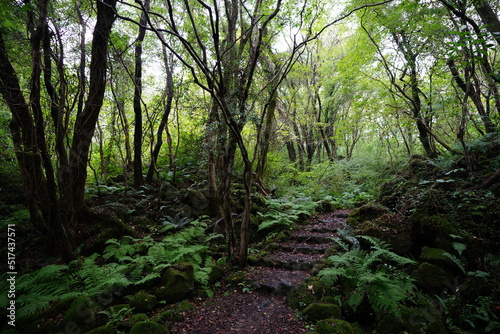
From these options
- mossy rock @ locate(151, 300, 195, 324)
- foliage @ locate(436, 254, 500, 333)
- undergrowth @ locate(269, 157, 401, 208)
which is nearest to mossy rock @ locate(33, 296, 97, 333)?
mossy rock @ locate(151, 300, 195, 324)

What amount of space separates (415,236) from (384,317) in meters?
1.98

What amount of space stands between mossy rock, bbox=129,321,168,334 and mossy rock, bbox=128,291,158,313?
70cm

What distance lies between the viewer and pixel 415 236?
176 inches

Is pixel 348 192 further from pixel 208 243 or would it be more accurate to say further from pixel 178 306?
pixel 178 306

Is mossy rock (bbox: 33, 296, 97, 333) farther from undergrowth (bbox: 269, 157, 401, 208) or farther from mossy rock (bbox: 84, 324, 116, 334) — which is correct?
undergrowth (bbox: 269, 157, 401, 208)

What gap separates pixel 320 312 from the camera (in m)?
3.46

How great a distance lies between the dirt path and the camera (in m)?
3.46

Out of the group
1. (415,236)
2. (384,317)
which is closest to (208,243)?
(384,317)

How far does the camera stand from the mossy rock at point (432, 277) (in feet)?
11.7

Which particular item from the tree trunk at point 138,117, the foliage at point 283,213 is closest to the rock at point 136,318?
the foliage at point 283,213

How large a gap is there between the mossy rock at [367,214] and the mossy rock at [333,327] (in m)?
3.13

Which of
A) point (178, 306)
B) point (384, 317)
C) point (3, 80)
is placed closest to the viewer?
point (384, 317)

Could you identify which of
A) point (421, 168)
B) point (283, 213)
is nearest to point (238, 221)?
point (283, 213)

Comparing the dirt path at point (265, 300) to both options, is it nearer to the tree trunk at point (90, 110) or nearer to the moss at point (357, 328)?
the moss at point (357, 328)
